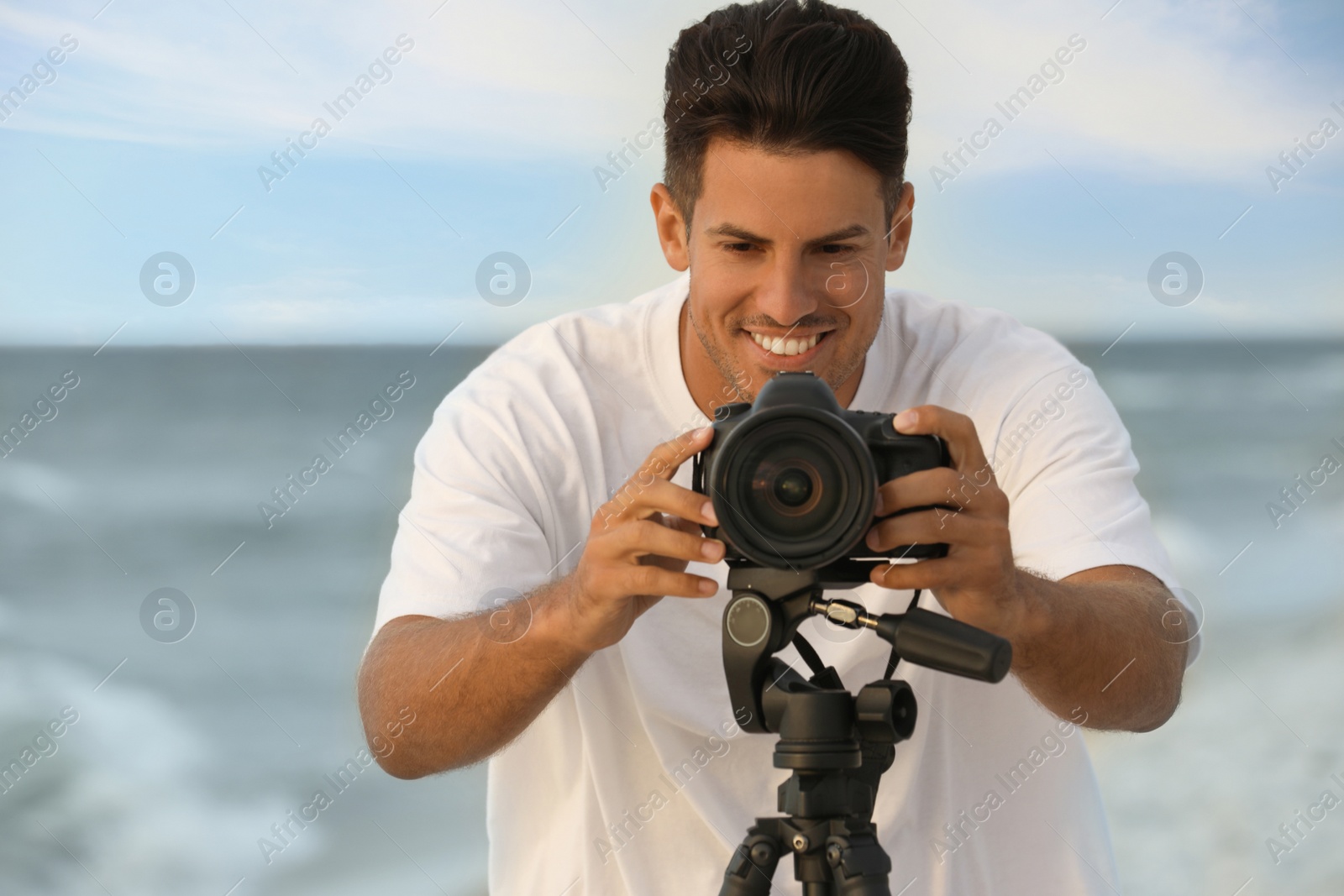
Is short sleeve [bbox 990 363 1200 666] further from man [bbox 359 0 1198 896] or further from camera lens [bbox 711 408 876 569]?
camera lens [bbox 711 408 876 569]

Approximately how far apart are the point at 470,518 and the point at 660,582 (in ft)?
1.47

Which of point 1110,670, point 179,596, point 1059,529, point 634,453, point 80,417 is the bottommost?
point 1110,670

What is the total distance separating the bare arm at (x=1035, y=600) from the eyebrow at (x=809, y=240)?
0.46m

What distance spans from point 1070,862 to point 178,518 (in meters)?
6.12

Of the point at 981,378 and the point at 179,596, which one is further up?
the point at 179,596

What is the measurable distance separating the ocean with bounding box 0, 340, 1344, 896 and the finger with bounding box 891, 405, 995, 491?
2.77 m

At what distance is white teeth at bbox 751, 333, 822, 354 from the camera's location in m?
1.69

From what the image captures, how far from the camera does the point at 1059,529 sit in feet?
5.30

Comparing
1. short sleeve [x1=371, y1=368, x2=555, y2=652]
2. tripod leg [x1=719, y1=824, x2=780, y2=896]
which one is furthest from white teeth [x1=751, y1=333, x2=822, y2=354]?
tripod leg [x1=719, y1=824, x2=780, y2=896]

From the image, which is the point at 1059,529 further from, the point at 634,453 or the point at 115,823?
the point at 115,823

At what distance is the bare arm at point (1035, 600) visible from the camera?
121cm

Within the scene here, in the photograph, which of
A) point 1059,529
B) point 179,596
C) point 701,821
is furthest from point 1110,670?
point 179,596

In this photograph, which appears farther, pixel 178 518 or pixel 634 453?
pixel 178 518
